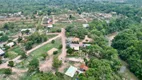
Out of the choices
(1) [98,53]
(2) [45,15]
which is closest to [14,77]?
(1) [98,53]

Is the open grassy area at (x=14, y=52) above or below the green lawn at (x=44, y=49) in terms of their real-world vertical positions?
above

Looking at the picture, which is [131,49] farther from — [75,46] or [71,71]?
[71,71]

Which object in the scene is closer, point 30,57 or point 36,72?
point 36,72

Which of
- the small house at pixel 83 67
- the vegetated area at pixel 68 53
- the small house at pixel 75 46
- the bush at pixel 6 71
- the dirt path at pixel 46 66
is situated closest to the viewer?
the bush at pixel 6 71

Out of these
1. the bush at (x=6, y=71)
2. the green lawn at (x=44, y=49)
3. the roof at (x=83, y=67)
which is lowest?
the green lawn at (x=44, y=49)

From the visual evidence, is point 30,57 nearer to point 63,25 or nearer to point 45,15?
point 63,25

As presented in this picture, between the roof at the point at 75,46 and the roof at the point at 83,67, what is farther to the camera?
the roof at the point at 75,46

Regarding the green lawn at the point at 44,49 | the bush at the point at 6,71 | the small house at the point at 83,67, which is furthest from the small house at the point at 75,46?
the bush at the point at 6,71

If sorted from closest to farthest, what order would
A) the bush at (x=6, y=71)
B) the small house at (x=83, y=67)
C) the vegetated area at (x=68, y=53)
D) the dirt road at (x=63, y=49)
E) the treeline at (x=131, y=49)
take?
the bush at (x=6, y=71) < the vegetated area at (x=68, y=53) < the small house at (x=83, y=67) < the treeline at (x=131, y=49) < the dirt road at (x=63, y=49)

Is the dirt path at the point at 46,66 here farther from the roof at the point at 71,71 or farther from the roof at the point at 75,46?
the roof at the point at 75,46
